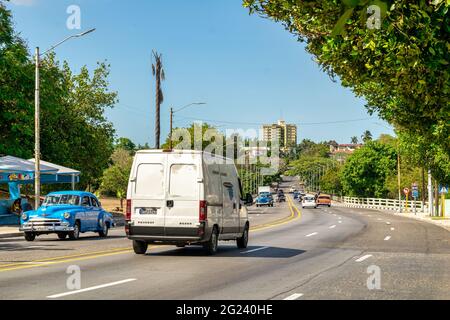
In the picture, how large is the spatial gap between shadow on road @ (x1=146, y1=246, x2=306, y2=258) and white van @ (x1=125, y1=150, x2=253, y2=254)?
2.01 ft

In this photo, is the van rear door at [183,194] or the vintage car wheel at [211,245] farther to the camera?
the vintage car wheel at [211,245]

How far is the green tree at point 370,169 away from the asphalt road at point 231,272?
288ft

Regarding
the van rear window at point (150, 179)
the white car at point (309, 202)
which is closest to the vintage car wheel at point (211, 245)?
the van rear window at point (150, 179)

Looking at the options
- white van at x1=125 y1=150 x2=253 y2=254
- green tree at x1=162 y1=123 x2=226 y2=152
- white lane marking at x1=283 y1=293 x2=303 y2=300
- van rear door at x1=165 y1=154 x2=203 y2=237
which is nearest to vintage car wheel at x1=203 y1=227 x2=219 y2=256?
white van at x1=125 y1=150 x2=253 y2=254

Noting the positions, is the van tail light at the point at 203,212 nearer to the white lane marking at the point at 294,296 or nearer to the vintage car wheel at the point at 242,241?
the vintage car wheel at the point at 242,241

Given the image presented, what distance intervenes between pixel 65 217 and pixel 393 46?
13214 mm

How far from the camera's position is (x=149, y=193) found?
17.5 metres

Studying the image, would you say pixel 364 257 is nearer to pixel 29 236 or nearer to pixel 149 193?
pixel 149 193

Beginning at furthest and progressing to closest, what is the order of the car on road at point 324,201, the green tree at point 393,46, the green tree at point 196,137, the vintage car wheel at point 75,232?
1. the green tree at point 196,137
2. the car on road at point 324,201
3. the vintage car wheel at point 75,232
4. the green tree at point 393,46

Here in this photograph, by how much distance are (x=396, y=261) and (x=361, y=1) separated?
13752mm

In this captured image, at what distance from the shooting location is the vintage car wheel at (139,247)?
59.3 feet

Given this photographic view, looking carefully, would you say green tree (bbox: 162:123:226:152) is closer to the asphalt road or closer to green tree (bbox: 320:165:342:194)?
green tree (bbox: 320:165:342:194)

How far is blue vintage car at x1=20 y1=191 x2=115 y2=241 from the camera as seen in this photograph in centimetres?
2411

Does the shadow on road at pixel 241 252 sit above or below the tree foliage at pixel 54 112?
below
